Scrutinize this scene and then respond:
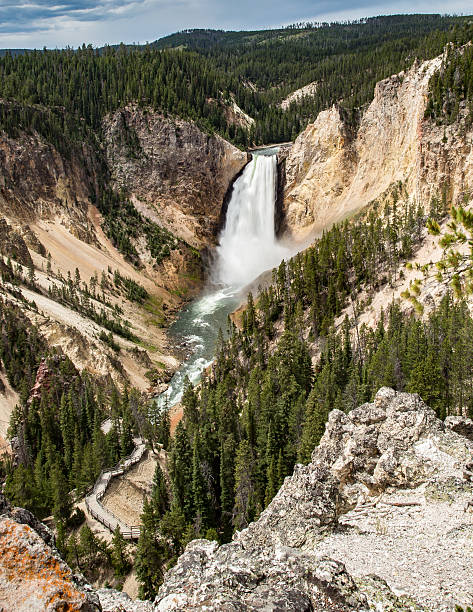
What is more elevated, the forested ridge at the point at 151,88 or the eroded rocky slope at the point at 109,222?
the forested ridge at the point at 151,88

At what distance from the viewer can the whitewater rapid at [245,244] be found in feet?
332

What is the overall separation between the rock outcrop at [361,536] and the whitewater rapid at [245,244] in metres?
73.9

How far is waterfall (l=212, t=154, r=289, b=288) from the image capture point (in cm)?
11150

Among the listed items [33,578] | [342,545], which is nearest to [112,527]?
[342,545]

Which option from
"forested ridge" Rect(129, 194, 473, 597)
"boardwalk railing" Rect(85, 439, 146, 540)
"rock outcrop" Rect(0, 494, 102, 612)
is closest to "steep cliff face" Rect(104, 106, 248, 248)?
"forested ridge" Rect(129, 194, 473, 597)

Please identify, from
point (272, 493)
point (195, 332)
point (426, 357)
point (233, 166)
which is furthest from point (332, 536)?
point (233, 166)

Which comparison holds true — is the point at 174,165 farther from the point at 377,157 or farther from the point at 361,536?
the point at 361,536

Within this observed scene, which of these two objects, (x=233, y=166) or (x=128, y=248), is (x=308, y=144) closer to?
(x=233, y=166)

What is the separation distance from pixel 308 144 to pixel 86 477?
85.4m

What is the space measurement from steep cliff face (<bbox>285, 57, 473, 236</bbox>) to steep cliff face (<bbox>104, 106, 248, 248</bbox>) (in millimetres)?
18114

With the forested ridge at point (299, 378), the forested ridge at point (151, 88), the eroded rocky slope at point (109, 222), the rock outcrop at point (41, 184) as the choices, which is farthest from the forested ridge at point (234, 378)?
the rock outcrop at point (41, 184)

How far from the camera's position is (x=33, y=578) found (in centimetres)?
672

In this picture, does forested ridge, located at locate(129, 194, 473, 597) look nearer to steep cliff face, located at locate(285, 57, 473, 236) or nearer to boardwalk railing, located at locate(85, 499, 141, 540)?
boardwalk railing, located at locate(85, 499, 141, 540)

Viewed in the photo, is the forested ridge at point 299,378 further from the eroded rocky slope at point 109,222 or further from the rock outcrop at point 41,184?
the rock outcrop at point 41,184
